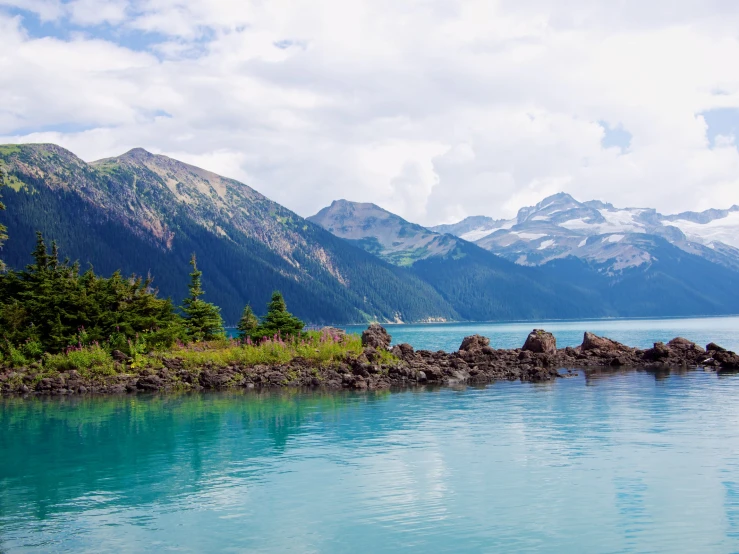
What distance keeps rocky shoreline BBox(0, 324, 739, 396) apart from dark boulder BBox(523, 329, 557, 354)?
97 mm

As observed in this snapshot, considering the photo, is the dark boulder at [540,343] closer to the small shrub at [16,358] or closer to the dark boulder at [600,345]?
the dark boulder at [600,345]

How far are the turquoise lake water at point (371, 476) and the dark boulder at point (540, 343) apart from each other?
93.5 feet

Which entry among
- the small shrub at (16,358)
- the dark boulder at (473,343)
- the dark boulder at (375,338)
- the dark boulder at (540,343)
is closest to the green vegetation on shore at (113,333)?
the small shrub at (16,358)

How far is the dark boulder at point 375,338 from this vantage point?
200ft

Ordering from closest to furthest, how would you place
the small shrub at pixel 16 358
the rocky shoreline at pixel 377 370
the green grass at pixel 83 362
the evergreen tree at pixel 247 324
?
the rocky shoreline at pixel 377 370
the green grass at pixel 83 362
the small shrub at pixel 16 358
the evergreen tree at pixel 247 324

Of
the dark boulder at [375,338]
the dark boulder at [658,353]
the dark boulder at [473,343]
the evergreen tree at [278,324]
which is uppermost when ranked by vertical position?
the evergreen tree at [278,324]

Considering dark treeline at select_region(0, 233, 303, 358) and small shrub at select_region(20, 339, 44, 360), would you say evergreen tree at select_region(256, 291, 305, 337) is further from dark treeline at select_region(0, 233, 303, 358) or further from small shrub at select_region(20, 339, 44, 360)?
small shrub at select_region(20, 339, 44, 360)

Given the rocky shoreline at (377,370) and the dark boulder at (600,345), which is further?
the dark boulder at (600,345)

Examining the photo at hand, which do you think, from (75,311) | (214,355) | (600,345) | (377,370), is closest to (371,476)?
(377,370)

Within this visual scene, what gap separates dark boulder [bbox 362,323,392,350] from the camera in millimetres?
60912

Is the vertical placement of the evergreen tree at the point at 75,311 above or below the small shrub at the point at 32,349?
above

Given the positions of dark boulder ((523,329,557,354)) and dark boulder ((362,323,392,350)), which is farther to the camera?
dark boulder ((523,329,557,354))

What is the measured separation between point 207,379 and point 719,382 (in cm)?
3623

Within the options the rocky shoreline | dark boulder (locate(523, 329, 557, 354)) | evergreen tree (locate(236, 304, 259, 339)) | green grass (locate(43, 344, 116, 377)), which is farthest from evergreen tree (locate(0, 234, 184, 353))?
dark boulder (locate(523, 329, 557, 354))
